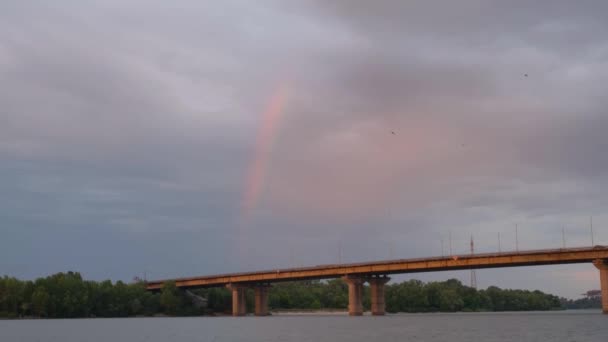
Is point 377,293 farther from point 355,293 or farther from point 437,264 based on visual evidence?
point 437,264

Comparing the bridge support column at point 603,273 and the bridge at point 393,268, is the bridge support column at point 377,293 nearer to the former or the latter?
the bridge at point 393,268

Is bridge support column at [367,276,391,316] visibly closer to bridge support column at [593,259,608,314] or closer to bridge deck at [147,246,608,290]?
bridge deck at [147,246,608,290]

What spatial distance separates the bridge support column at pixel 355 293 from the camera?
173500 millimetres

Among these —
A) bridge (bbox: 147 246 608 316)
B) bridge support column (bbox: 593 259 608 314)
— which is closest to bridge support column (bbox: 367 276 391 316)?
bridge (bbox: 147 246 608 316)

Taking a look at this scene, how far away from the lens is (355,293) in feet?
575

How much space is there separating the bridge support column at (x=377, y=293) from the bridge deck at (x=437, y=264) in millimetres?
3213

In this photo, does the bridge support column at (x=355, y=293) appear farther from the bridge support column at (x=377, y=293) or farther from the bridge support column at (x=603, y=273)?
the bridge support column at (x=603, y=273)

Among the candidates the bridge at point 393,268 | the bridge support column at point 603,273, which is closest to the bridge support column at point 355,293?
the bridge at point 393,268

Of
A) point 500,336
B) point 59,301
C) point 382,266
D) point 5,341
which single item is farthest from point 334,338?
point 59,301

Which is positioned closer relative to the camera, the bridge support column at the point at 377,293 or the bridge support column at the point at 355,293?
the bridge support column at the point at 355,293

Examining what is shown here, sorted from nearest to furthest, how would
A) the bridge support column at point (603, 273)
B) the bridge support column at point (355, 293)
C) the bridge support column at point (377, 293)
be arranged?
the bridge support column at point (603, 273) → the bridge support column at point (355, 293) → the bridge support column at point (377, 293)

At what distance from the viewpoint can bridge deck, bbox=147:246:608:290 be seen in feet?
438

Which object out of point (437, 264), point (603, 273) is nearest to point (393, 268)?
point (437, 264)

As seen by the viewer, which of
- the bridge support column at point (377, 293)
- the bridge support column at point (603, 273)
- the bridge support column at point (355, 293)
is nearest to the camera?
the bridge support column at point (603, 273)
